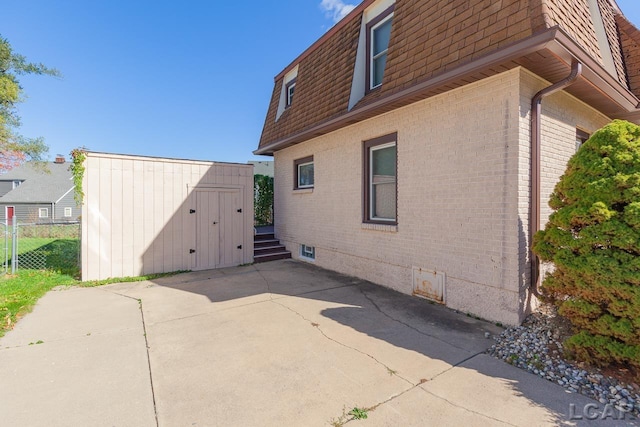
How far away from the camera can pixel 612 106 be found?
5.00m

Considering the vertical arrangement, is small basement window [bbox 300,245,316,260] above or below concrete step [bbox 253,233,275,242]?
below

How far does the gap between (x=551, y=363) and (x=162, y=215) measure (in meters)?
7.71

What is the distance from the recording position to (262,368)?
2.92 m

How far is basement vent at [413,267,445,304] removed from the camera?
4.76 metres

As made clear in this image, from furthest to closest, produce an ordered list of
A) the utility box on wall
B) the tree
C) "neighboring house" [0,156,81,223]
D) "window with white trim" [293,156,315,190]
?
"neighboring house" [0,156,81,223], the tree, "window with white trim" [293,156,315,190], the utility box on wall

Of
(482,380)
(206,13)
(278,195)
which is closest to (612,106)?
(482,380)

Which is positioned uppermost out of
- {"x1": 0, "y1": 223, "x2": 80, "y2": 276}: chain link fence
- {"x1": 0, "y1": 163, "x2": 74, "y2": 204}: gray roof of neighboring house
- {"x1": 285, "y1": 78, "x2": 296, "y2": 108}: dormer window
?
{"x1": 285, "y1": 78, "x2": 296, "y2": 108}: dormer window

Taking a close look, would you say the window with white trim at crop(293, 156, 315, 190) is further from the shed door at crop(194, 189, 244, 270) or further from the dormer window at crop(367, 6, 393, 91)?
the dormer window at crop(367, 6, 393, 91)

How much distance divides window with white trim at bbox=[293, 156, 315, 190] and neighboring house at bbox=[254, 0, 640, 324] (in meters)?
1.08

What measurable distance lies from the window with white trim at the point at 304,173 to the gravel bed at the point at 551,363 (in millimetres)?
5740

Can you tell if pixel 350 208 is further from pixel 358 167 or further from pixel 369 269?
pixel 369 269

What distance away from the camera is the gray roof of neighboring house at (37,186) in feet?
86.7

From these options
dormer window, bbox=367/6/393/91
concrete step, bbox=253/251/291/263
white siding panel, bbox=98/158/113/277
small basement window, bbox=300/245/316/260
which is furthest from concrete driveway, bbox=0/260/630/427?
dormer window, bbox=367/6/393/91

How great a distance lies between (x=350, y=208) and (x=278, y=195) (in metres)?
3.53
